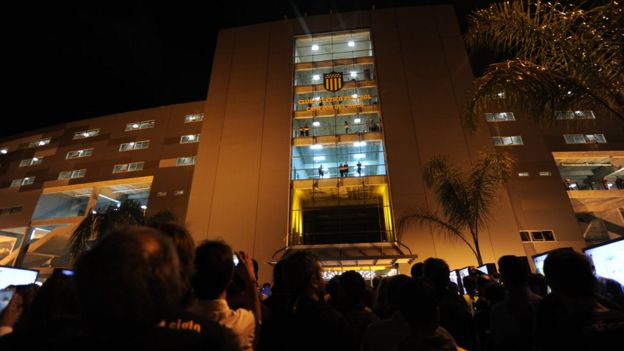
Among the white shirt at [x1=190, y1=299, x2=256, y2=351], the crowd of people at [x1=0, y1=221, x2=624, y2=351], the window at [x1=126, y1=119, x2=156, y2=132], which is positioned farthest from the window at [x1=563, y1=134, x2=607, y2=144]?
the window at [x1=126, y1=119, x2=156, y2=132]

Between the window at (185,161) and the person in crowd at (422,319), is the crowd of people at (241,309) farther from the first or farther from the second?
the window at (185,161)

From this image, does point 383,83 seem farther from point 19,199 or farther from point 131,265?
→ point 19,199

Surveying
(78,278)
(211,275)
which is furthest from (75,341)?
(211,275)

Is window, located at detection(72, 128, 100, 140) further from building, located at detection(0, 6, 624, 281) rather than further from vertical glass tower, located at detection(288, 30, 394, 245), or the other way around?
vertical glass tower, located at detection(288, 30, 394, 245)

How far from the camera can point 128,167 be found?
26.8 m

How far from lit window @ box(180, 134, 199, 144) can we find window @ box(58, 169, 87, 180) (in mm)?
9774

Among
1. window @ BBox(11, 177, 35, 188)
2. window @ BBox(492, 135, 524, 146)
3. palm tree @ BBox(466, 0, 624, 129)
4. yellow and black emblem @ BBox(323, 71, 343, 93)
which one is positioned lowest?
palm tree @ BBox(466, 0, 624, 129)

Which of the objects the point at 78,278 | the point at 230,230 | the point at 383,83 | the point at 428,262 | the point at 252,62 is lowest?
the point at 78,278

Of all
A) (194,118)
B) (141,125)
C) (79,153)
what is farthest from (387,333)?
(79,153)

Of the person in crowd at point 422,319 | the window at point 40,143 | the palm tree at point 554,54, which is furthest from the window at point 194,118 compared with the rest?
the person in crowd at point 422,319

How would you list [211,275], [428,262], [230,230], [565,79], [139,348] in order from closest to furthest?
[139,348] → [211,275] → [428,262] → [565,79] → [230,230]

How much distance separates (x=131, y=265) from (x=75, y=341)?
1.10 feet

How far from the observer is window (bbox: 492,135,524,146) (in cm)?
2058

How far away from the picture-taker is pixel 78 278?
1124 millimetres
